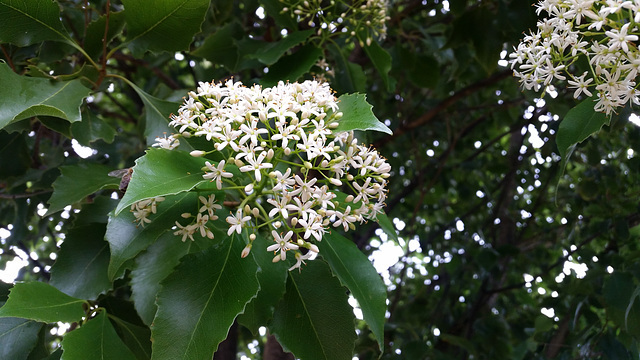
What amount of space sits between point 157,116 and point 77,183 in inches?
12.2

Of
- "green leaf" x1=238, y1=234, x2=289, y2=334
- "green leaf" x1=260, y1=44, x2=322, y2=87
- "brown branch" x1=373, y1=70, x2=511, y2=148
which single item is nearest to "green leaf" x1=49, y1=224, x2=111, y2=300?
"green leaf" x1=238, y1=234, x2=289, y2=334

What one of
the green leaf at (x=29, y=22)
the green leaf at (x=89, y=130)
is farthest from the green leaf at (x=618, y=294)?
the green leaf at (x=29, y=22)

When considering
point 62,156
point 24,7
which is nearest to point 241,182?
point 24,7

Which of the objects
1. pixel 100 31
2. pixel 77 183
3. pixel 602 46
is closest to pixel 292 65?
pixel 100 31

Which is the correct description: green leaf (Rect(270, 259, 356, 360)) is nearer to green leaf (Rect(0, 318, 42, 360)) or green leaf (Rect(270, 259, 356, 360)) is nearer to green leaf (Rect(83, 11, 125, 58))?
green leaf (Rect(0, 318, 42, 360))

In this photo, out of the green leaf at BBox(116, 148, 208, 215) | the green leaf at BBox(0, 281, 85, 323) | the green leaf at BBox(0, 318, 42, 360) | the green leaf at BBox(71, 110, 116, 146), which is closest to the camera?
the green leaf at BBox(116, 148, 208, 215)

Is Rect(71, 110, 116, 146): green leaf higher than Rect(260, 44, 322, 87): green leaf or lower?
lower

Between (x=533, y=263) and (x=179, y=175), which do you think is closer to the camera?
(x=179, y=175)

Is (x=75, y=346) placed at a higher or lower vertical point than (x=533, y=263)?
higher

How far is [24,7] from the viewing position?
1621mm

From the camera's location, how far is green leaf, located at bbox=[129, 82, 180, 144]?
1.78m

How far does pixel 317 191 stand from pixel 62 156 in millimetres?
1625

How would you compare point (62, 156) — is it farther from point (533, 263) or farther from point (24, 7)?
point (533, 263)

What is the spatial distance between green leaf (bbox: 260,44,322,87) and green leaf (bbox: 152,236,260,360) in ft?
2.45
